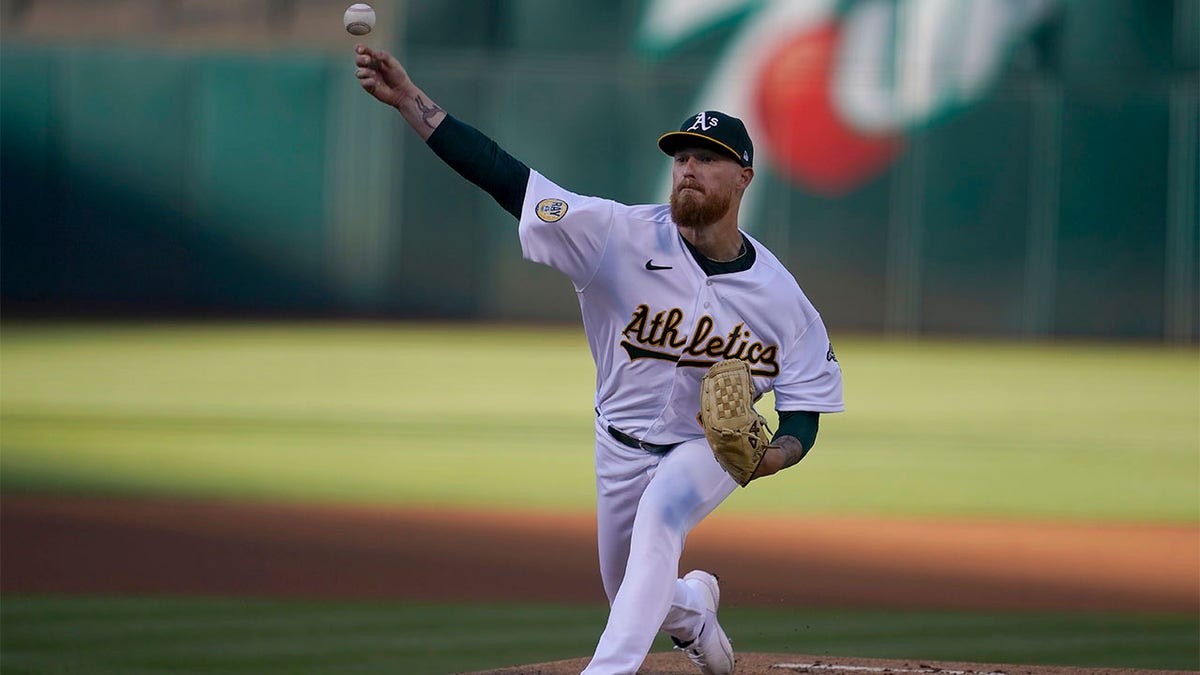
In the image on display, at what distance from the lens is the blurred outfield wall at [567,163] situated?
71.7 feet

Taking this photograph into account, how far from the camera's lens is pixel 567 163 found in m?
22.3

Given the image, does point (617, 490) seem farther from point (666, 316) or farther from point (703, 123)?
point (703, 123)

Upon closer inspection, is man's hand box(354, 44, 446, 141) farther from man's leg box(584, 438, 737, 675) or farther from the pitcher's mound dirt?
the pitcher's mound dirt

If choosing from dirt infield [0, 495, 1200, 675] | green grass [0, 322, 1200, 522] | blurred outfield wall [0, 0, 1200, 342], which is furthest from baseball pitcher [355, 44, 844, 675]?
blurred outfield wall [0, 0, 1200, 342]

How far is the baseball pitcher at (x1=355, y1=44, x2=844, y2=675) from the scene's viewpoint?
14.0ft

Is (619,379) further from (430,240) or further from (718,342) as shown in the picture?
(430,240)

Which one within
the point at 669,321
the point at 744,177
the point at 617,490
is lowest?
the point at 617,490

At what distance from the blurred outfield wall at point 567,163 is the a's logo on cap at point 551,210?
17.7 metres

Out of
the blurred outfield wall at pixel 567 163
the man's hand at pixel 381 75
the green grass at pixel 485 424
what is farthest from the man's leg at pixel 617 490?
the blurred outfield wall at pixel 567 163

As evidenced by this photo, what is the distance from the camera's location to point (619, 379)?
4.52 m

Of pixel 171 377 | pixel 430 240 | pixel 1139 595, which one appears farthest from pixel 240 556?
pixel 430 240

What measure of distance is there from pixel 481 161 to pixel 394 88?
1.01 ft

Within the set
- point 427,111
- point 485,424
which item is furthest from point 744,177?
point 485,424

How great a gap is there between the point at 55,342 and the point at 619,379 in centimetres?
1572
